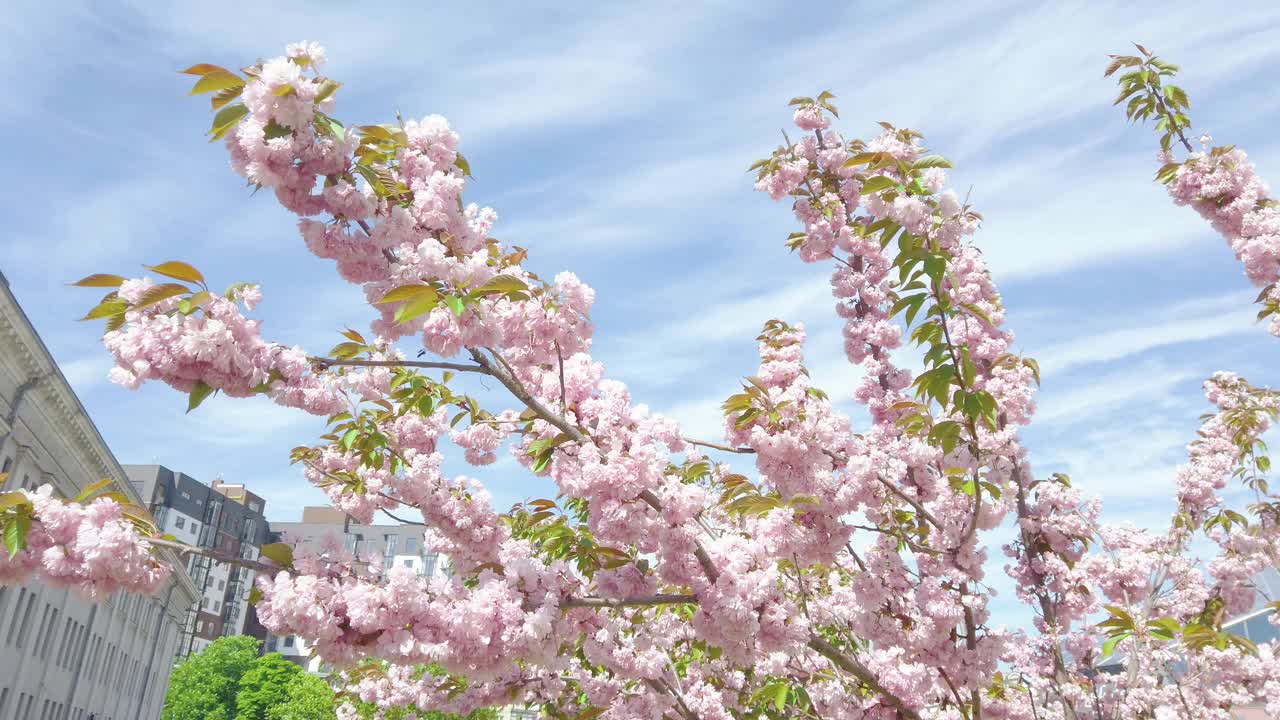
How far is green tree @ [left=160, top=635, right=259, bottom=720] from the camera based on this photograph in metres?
64.1

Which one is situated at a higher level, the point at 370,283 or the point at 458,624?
the point at 370,283

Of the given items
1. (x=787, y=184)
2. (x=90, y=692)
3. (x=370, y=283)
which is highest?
(x=787, y=184)

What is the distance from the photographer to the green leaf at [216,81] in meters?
3.89

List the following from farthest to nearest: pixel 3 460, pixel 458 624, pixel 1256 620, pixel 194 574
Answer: pixel 194 574 < pixel 3 460 < pixel 1256 620 < pixel 458 624

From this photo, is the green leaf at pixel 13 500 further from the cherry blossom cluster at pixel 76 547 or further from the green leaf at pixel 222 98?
the green leaf at pixel 222 98

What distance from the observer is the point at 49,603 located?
3628cm

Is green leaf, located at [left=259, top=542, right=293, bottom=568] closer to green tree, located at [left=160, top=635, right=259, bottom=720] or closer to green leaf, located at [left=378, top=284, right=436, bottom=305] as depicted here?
green leaf, located at [left=378, top=284, right=436, bottom=305]

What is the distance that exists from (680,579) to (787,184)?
15.3 ft

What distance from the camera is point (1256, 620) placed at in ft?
79.4

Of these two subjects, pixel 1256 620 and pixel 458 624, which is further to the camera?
pixel 1256 620

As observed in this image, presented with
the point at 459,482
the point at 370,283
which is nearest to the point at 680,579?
the point at 459,482

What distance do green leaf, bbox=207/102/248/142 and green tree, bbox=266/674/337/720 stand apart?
198 feet

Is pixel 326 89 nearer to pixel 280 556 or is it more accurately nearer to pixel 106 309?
pixel 106 309

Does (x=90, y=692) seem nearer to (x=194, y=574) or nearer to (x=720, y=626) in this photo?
(x=194, y=574)
